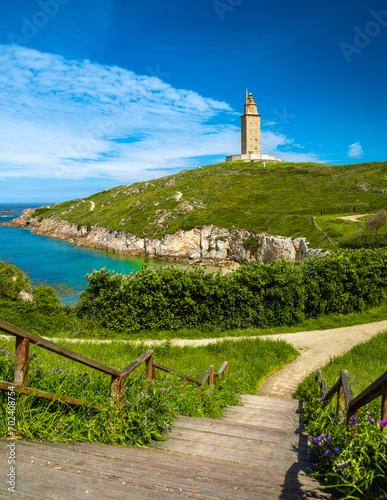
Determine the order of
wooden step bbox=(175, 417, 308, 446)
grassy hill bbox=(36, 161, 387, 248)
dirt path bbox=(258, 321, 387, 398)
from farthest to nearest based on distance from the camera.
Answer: grassy hill bbox=(36, 161, 387, 248) → dirt path bbox=(258, 321, 387, 398) → wooden step bbox=(175, 417, 308, 446)

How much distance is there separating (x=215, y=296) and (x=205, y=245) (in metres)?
48.7

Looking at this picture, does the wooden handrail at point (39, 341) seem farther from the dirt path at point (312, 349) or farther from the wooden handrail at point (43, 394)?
the dirt path at point (312, 349)

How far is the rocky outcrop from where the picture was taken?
2057 inches

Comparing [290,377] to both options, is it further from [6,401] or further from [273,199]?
[273,199]

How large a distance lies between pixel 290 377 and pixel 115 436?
877 centimetres

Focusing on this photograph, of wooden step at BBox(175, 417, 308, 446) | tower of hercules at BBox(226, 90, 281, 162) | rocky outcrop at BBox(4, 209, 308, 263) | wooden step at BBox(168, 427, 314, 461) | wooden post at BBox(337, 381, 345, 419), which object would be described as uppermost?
tower of hercules at BBox(226, 90, 281, 162)

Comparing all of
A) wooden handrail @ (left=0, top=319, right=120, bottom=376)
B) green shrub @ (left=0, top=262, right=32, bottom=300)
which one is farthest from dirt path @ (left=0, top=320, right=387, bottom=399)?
green shrub @ (left=0, top=262, right=32, bottom=300)

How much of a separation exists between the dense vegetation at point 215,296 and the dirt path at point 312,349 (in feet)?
6.26

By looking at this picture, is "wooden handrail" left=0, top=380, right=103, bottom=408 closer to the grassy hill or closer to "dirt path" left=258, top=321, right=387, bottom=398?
"dirt path" left=258, top=321, right=387, bottom=398

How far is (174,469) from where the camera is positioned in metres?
3.41

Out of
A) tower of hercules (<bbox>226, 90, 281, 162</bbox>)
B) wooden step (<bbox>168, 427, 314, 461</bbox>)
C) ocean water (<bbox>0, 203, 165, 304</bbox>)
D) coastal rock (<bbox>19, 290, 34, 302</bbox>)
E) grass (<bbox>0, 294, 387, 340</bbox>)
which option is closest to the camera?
wooden step (<bbox>168, 427, 314, 461</bbox>)

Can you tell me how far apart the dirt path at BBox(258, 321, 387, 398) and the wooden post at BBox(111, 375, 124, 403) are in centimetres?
673

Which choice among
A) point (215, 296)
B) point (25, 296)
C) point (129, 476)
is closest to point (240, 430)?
point (129, 476)

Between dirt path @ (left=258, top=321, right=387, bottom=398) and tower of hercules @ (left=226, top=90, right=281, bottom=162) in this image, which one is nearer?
dirt path @ (left=258, top=321, right=387, bottom=398)
